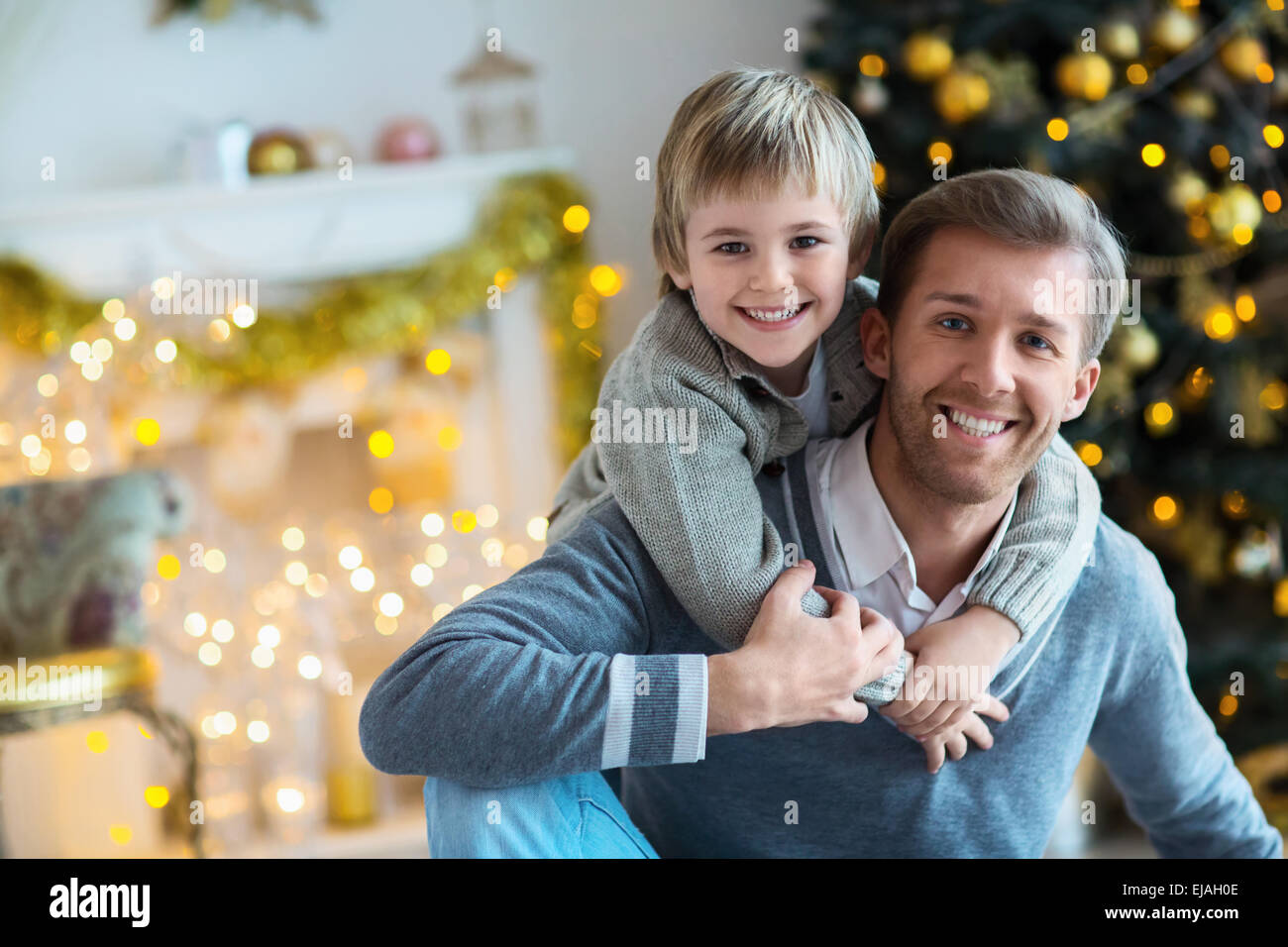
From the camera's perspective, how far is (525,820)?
3.38 feet

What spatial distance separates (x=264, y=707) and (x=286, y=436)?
0.86 metres

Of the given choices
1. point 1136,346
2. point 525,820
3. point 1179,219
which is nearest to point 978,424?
point 525,820

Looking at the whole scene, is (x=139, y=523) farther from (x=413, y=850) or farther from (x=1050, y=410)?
(x=1050, y=410)

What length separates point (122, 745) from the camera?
3.27m

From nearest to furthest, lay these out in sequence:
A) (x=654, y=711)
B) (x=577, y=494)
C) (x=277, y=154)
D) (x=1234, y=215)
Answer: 1. (x=654, y=711)
2. (x=577, y=494)
3. (x=1234, y=215)
4. (x=277, y=154)

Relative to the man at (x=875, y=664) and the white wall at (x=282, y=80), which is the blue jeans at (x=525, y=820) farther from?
the white wall at (x=282, y=80)

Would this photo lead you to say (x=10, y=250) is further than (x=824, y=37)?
Yes

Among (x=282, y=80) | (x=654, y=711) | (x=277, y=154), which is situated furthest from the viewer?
(x=282, y=80)

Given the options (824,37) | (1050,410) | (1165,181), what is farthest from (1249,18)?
(1050,410)

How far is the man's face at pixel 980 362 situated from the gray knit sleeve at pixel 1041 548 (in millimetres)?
50

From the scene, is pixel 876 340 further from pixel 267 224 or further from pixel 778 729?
pixel 267 224

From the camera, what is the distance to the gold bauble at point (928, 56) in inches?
98.1

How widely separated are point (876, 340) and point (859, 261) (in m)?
0.08

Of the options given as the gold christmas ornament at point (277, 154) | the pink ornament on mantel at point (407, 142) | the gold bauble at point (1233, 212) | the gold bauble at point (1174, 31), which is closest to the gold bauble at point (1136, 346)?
the gold bauble at point (1233, 212)
